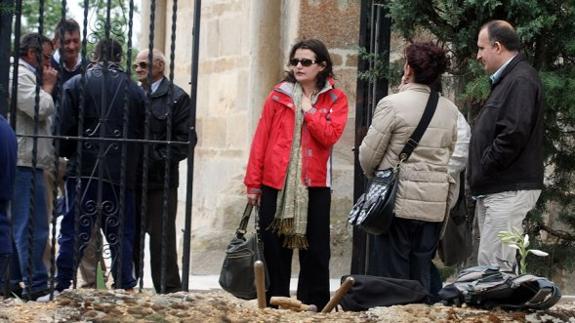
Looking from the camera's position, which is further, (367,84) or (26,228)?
(367,84)

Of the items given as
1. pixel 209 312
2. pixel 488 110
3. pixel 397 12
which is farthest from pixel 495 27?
pixel 209 312

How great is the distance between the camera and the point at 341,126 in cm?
798

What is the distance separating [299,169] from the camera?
793 cm

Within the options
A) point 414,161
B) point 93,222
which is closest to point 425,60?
point 414,161

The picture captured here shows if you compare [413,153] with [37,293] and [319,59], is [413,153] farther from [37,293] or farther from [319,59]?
[37,293]

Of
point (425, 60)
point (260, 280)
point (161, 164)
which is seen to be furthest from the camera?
point (161, 164)

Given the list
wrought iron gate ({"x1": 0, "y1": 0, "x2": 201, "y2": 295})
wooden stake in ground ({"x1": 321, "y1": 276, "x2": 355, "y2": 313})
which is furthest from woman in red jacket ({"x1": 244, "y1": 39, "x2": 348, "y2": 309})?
wooden stake in ground ({"x1": 321, "y1": 276, "x2": 355, "y2": 313})

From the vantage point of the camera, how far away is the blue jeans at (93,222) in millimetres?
8273

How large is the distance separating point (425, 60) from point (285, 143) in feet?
3.14

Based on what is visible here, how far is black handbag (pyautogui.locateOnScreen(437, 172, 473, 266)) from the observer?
7.68 m

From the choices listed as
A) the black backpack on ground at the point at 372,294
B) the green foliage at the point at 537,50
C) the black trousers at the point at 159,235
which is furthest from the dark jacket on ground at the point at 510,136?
Answer: the black trousers at the point at 159,235

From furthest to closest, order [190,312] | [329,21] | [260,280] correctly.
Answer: [329,21] → [260,280] → [190,312]

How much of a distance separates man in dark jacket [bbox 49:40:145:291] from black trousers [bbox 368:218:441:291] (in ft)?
4.82

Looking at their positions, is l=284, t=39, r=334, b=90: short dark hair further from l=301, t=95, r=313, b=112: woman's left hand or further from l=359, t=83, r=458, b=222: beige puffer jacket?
l=359, t=83, r=458, b=222: beige puffer jacket
